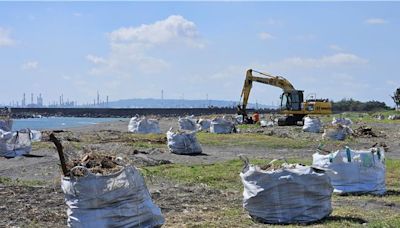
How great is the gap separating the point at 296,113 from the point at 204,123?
8.86 meters

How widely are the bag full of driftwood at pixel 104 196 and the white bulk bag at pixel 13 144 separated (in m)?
14.6

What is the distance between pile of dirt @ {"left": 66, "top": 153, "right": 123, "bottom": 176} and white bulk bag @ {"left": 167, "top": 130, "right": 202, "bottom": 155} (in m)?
14.7

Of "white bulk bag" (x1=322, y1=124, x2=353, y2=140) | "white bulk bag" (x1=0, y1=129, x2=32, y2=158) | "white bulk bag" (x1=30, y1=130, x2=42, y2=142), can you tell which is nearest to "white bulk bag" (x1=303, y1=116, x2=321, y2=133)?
"white bulk bag" (x1=322, y1=124, x2=353, y2=140)

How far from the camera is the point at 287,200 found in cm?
991

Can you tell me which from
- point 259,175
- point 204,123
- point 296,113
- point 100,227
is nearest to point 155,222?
point 100,227

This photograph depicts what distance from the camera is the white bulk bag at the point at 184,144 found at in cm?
2372

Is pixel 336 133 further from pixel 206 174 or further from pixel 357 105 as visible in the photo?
pixel 357 105

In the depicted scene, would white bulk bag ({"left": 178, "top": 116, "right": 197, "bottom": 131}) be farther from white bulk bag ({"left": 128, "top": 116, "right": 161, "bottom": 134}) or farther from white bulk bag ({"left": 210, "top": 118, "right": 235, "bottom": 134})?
white bulk bag ({"left": 210, "top": 118, "right": 235, "bottom": 134})

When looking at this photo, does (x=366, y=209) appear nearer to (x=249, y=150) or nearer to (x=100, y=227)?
(x=100, y=227)

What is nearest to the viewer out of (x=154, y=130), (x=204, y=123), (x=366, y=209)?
(x=366, y=209)

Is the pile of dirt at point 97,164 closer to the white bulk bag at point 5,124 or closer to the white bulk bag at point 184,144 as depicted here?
the white bulk bag at point 184,144

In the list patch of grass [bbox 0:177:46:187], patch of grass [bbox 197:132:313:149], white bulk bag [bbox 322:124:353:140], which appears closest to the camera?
patch of grass [bbox 0:177:46:187]

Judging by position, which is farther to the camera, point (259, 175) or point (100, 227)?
point (259, 175)

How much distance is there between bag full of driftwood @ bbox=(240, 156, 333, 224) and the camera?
9.87 meters
